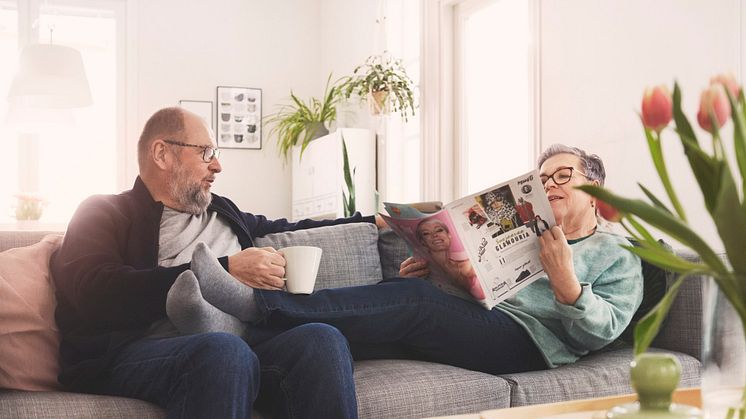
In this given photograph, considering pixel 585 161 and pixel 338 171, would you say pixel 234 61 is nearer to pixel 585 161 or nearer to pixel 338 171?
pixel 338 171

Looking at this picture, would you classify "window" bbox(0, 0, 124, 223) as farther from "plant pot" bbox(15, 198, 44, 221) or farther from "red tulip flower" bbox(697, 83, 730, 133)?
"red tulip flower" bbox(697, 83, 730, 133)

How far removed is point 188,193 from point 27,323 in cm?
61

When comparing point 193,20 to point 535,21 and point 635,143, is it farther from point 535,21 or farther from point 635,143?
point 635,143

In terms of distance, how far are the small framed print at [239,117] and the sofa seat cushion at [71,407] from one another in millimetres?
4429

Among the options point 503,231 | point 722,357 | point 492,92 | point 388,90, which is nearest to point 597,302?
point 503,231

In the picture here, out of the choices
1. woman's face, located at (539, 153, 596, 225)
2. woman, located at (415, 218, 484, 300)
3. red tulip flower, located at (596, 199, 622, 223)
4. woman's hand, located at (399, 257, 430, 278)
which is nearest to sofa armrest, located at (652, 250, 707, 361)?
woman's face, located at (539, 153, 596, 225)

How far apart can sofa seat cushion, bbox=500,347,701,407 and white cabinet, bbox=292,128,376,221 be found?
3.12 meters

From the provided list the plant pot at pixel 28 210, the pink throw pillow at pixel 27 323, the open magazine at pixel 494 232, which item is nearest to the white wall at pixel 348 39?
the plant pot at pixel 28 210

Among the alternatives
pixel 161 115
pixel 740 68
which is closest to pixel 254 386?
pixel 161 115

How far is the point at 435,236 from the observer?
76.1 inches

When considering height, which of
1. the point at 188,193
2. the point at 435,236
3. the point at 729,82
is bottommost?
the point at 435,236

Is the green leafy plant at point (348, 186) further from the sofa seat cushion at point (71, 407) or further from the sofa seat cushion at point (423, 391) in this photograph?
the sofa seat cushion at point (71, 407)

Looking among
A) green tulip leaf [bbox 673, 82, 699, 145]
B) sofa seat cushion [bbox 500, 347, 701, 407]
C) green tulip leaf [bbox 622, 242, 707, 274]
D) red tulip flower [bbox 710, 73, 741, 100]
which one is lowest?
sofa seat cushion [bbox 500, 347, 701, 407]

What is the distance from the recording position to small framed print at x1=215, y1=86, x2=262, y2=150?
6.02 meters
